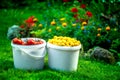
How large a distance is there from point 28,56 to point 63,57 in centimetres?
57

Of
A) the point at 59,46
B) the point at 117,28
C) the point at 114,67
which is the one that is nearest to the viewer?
the point at 59,46

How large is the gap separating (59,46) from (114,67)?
1.23 meters

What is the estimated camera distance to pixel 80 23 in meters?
8.64

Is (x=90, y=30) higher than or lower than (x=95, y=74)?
higher

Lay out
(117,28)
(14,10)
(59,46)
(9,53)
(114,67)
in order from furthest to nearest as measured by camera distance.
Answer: (14,10), (117,28), (9,53), (114,67), (59,46)

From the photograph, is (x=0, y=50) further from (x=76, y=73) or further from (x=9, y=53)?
(x=76, y=73)

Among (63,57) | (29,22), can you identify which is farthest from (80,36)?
(63,57)

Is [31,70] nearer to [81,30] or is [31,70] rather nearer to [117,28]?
[81,30]

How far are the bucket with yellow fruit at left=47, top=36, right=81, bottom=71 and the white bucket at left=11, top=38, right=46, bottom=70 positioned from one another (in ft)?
0.62

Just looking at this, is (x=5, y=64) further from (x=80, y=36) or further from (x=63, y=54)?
(x=80, y=36)

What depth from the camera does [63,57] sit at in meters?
6.54

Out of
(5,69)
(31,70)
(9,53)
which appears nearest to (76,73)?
(31,70)

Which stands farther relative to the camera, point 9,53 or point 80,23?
point 80,23

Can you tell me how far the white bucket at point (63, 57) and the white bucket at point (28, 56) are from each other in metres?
0.19
